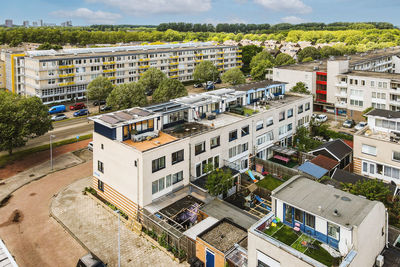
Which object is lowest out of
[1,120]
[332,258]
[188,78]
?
[332,258]

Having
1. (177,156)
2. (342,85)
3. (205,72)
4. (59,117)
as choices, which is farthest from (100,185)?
(205,72)

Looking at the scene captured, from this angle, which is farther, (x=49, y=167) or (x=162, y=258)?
(x=49, y=167)

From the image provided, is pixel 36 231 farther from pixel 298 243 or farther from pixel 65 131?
pixel 65 131

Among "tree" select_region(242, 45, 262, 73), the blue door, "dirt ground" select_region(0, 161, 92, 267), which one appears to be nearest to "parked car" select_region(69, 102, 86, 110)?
"dirt ground" select_region(0, 161, 92, 267)

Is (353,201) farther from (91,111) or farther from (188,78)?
(188,78)

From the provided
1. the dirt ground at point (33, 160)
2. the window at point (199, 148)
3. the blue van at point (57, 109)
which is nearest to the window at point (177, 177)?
the window at point (199, 148)

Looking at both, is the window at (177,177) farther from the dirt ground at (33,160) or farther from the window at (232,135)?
the dirt ground at (33,160)

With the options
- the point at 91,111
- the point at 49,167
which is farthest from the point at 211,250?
the point at 91,111
